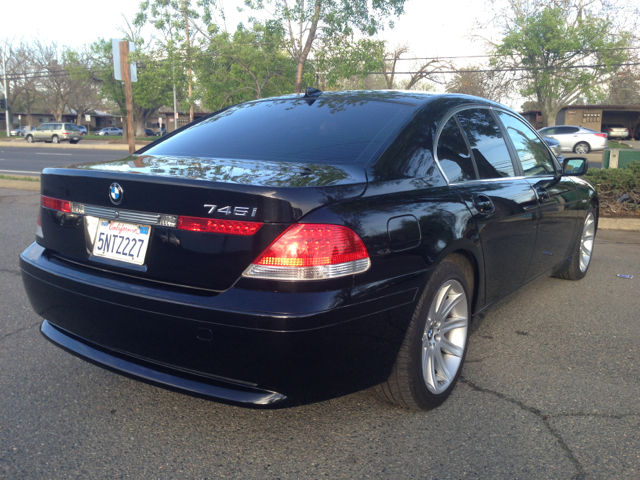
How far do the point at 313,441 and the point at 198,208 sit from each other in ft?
3.78

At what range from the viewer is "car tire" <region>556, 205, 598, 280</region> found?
4940 mm

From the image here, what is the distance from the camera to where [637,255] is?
6.30 meters

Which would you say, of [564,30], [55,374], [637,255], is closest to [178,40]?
[637,255]

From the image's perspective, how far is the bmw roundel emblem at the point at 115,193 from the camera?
2.33 meters

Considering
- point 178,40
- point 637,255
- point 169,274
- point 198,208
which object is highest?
point 178,40

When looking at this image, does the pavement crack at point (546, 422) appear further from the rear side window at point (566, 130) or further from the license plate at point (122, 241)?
the rear side window at point (566, 130)

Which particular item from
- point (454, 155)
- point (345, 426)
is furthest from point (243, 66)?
point (345, 426)

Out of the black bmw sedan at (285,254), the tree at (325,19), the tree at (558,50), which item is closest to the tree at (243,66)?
the tree at (325,19)

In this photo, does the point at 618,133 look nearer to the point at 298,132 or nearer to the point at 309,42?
the point at 309,42

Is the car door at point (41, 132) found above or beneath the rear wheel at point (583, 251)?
above

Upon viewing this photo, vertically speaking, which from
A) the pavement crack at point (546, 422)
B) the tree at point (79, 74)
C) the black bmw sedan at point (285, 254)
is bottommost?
the pavement crack at point (546, 422)

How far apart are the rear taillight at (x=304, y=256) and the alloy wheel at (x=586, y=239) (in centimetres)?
371

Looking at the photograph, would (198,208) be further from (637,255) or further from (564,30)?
(564,30)

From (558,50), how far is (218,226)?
39770 mm
